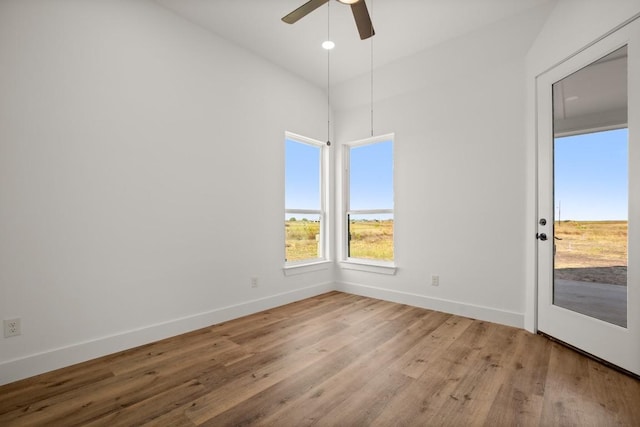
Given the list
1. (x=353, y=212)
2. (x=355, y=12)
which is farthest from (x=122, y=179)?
(x=353, y=212)

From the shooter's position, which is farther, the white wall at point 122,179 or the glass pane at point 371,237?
the glass pane at point 371,237

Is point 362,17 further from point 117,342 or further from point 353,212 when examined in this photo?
point 117,342

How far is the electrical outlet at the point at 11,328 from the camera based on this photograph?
1936 millimetres

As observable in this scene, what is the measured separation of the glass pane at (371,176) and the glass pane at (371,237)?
167mm

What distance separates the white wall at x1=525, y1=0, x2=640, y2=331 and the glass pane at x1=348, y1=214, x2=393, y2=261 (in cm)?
159

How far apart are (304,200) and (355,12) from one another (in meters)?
2.43

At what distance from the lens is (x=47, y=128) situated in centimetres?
210

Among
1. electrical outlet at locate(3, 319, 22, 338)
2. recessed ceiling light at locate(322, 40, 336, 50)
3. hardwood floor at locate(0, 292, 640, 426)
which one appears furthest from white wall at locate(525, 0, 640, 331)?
electrical outlet at locate(3, 319, 22, 338)

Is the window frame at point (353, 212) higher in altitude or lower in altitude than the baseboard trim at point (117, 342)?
higher

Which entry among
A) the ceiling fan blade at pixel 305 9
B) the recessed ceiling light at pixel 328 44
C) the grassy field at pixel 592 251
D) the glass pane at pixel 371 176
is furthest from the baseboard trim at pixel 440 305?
the ceiling fan blade at pixel 305 9

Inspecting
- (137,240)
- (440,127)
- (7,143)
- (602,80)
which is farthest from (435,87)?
(7,143)

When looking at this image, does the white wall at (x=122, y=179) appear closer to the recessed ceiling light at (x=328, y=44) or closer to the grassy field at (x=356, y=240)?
the grassy field at (x=356, y=240)

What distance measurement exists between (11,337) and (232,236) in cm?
175

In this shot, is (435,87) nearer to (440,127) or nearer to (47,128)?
(440,127)
